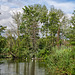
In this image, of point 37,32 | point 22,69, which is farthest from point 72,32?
point 22,69

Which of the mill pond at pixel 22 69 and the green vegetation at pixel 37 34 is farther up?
the green vegetation at pixel 37 34

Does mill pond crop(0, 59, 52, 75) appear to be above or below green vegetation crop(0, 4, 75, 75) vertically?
below

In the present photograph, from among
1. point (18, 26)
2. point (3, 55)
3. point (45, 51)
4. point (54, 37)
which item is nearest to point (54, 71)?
point (45, 51)

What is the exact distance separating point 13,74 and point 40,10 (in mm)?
35999

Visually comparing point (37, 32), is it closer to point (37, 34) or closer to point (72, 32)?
point (37, 34)

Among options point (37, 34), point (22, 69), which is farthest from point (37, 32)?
point (22, 69)

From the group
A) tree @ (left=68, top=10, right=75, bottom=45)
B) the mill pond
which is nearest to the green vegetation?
tree @ (left=68, top=10, right=75, bottom=45)

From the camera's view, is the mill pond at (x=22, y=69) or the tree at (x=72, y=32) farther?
the tree at (x=72, y=32)

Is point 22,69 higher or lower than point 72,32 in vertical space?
lower

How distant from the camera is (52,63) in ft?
53.1

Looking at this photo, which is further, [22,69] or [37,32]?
[37,32]

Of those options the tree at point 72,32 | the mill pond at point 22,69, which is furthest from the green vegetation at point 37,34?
the mill pond at point 22,69

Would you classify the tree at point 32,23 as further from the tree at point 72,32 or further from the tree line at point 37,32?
the tree at point 72,32

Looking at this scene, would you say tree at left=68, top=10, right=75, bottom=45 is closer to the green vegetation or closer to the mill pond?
the green vegetation
